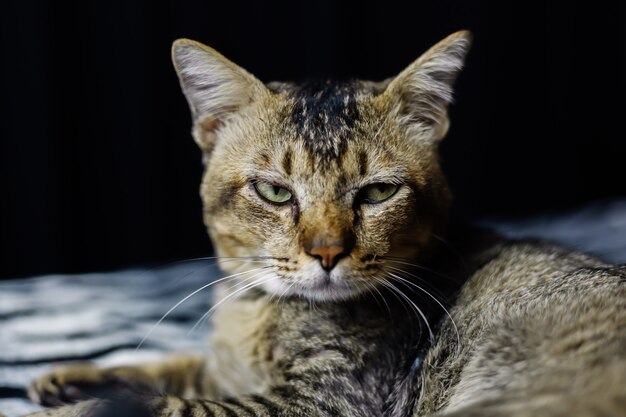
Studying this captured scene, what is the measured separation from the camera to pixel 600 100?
336 centimetres

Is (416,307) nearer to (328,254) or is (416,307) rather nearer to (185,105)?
(328,254)

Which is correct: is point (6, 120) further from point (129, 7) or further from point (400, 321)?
point (400, 321)

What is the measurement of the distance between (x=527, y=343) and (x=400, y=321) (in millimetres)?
318

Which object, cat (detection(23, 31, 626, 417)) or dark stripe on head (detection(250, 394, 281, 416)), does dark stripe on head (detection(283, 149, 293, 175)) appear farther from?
dark stripe on head (detection(250, 394, 281, 416))

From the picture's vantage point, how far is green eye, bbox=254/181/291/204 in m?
1.54

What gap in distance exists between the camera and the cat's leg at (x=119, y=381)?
5.65 ft

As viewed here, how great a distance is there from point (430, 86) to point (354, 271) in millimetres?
457

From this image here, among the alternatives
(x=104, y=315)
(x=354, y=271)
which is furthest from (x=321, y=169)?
(x=104, y=315)

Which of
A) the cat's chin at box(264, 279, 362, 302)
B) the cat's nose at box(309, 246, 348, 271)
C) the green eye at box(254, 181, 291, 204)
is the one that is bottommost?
the cat's chin at box(264, 279, 362, 302)

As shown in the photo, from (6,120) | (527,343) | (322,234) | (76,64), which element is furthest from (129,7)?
(527,343)

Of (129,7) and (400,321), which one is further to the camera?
(129,7)

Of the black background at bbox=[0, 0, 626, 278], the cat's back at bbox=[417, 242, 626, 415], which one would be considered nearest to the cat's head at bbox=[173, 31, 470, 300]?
the cat's back at bbox=[417, 242, 626, 415]

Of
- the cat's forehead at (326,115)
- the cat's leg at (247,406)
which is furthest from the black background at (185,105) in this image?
the cat's leg at (247,406)

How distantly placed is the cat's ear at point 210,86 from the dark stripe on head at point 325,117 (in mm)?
101
